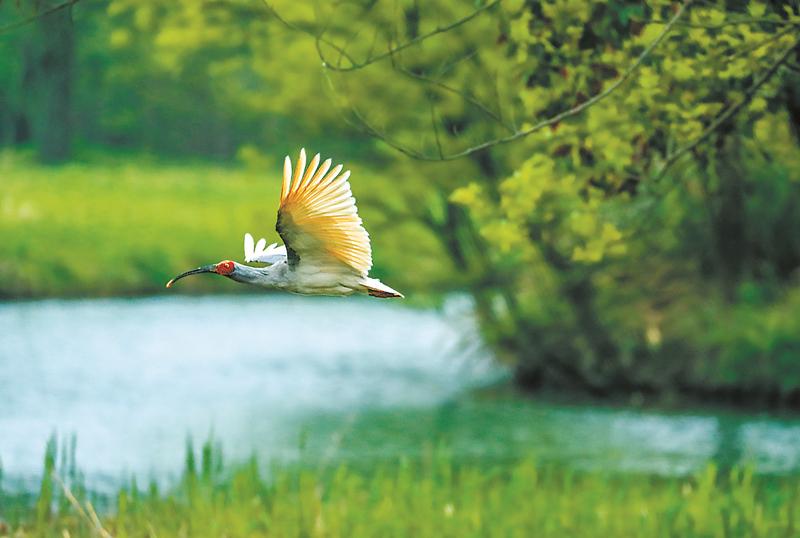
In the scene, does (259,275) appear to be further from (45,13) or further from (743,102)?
(743,102)

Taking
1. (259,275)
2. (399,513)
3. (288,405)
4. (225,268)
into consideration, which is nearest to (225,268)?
(225,268)

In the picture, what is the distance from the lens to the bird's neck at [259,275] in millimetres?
2490

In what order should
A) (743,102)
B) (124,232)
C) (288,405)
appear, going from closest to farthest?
(743,102) < (288,405) < (124,232)

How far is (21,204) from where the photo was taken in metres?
20.3

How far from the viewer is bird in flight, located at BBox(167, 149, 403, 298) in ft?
8.31

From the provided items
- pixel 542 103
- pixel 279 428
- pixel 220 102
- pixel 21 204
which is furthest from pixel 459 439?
pixel 220 102

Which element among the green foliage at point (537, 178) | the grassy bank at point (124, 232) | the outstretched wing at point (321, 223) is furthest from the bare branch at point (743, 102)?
the grassy bank at point (124, 232)

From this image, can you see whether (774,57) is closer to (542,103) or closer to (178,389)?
(542,103)

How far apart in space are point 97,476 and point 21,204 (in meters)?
13.4

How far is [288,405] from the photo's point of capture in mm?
10742

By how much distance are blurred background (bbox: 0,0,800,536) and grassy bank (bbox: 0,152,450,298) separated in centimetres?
→ 16

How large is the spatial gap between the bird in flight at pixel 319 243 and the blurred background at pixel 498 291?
113cm

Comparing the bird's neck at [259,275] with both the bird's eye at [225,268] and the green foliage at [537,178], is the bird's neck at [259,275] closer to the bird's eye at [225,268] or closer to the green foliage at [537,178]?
the bird's eye at [225,268]

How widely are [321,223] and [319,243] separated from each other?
5 centimetres
